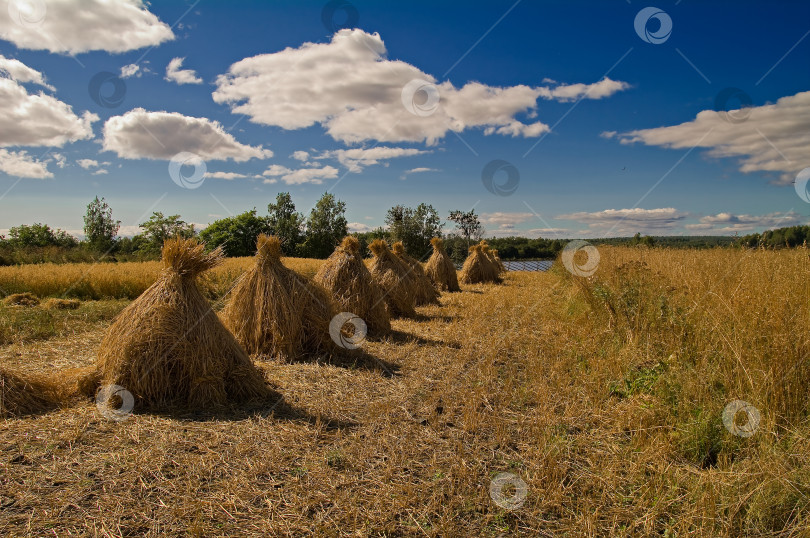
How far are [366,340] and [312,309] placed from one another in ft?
5.58

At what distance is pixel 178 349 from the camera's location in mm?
4820

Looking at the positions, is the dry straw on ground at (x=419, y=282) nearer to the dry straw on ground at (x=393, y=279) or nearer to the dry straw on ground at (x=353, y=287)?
the dry straw on ground at (x=393, y=279)

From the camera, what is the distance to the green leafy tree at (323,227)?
50.0m

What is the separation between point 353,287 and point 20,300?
8.07 meters

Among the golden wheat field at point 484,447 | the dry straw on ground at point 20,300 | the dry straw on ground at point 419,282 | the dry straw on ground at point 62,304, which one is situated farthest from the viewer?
the dry straw on ground at point 419,282

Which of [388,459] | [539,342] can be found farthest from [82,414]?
[539,342]

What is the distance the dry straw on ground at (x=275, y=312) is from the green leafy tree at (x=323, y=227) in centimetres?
4270

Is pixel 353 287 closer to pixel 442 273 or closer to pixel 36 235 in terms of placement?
pixel 442 273

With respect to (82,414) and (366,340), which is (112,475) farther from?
(366,340)

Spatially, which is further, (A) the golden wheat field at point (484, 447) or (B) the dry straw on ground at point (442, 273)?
(B) the dry straw on ground at point (442, 273)

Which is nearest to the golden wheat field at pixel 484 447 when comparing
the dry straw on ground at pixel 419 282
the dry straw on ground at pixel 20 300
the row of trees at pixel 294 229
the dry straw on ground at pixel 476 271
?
the dry straw on ground at pixel 20 300

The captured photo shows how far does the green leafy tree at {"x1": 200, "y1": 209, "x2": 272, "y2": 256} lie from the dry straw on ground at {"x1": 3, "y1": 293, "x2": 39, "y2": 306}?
35100 millimetres

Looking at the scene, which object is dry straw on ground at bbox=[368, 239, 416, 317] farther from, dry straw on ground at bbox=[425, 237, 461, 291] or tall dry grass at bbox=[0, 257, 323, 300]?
dry straw on ground at bbox=[425, 237, 461, 291]

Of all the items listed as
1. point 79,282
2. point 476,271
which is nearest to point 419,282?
point 476,271
